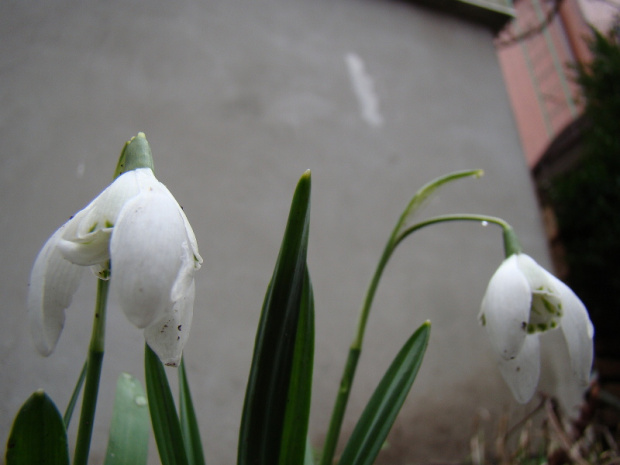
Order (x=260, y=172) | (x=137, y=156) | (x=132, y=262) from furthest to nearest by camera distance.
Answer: (x=260, y=172), (x=137, y=156), (x=132, y=262)

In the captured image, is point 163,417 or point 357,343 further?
point 357,343

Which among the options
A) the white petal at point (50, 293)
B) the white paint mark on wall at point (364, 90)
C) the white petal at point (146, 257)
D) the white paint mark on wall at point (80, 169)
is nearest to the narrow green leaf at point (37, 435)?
the white petal at point (50, 293)

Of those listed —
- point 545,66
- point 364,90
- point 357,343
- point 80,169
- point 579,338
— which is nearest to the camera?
point 579,338

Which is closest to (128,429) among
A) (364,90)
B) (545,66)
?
(364,90)

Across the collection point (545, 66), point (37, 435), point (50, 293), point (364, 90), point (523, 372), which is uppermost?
point (50, 293)

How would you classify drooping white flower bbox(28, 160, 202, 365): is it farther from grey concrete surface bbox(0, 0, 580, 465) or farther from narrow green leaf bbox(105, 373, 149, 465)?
grey concrete surface bbox(0, 0, 580, 465)

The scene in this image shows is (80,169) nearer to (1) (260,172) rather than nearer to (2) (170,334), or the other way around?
(1) (260,172)

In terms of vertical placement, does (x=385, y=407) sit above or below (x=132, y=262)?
below

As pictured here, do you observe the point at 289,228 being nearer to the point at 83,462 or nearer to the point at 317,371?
the point at 83,462
